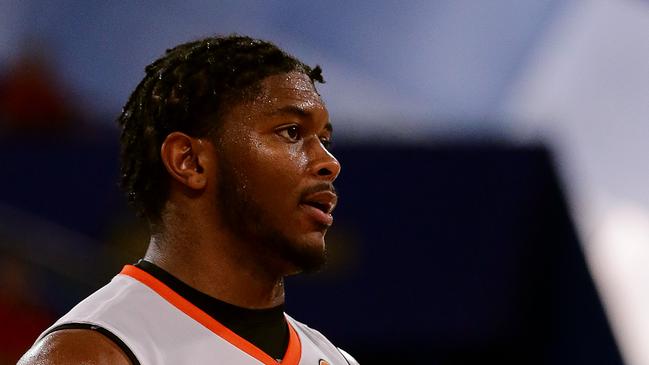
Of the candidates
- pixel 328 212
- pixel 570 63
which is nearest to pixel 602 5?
pixel 570 63

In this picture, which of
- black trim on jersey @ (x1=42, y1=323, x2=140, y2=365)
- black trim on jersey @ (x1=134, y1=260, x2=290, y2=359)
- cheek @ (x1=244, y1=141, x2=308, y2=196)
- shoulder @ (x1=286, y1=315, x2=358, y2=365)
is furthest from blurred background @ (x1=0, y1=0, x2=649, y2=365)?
black trim on jersey @ (x1=42, y1=323, x2=140, y2=365)

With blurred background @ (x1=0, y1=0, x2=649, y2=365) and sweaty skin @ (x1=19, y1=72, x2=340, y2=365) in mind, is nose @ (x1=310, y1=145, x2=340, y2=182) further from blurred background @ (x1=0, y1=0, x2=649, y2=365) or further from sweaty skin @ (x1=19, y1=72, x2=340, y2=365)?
blurred background @ (x1=0, y1=0, x2=649, y2=365)

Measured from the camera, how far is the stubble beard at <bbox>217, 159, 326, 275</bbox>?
7.03 feet

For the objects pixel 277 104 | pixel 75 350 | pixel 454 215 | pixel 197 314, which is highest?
pixel 454 215

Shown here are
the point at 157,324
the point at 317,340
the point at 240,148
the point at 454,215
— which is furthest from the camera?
the point at 454,215

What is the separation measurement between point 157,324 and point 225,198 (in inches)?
11.6

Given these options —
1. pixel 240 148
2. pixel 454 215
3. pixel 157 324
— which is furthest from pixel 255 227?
pixel 454 215

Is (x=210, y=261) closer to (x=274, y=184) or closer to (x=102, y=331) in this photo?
(x=274, y=184)

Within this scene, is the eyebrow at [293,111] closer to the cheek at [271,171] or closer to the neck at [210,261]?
the cheek at [271,171]

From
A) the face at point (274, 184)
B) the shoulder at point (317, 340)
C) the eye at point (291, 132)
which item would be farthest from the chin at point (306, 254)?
the shoulder at point (317, 340)

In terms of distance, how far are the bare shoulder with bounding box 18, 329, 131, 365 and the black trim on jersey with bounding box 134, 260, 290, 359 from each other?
0.28 meters

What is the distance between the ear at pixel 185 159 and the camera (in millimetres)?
2170

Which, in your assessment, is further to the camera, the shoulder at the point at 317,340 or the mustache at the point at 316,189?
the shoulder at the point at 317,340

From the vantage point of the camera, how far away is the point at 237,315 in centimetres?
218
